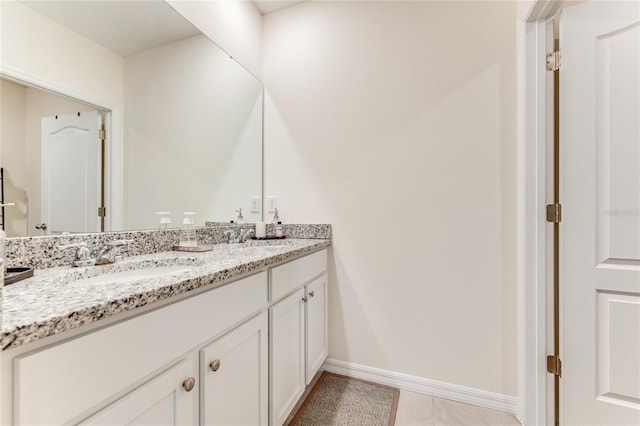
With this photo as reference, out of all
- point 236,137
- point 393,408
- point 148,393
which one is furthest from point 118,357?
point 236,137

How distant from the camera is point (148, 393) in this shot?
0.67m

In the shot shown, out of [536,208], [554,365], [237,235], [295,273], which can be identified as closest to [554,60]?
[536,208]

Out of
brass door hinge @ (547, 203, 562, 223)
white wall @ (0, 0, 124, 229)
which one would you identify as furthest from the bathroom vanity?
brass door hinge @ (547, 203, 562, 223)

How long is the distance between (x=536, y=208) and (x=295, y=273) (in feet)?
4.03

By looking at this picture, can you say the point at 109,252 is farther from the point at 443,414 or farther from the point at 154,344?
the point at 443,414

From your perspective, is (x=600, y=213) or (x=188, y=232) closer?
(x=600, y=213)

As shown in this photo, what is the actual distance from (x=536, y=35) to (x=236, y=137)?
5.83 feet

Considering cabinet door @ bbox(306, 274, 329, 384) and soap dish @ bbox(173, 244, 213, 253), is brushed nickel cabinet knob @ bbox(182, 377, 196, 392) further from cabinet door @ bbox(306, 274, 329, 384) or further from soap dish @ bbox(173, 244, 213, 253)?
cabinet door @ bbox(306, 274, 329, 384)

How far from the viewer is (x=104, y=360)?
582 mm

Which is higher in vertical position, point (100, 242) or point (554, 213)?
point (554, 213)

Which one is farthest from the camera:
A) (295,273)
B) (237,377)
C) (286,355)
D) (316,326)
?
(316,326)

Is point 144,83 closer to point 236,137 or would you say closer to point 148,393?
point 236,137

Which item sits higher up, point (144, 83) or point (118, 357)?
point (144, 83)

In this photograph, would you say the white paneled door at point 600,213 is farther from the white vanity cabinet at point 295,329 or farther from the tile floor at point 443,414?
the white vanity cabinet at point 295,329
